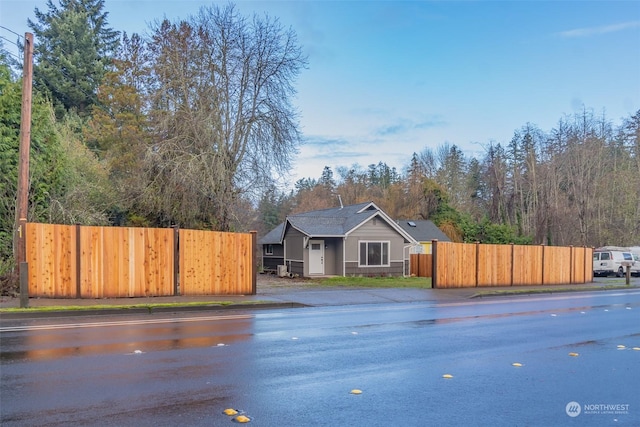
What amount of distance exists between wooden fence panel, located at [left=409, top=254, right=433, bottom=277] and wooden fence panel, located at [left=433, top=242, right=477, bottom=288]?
37.5 feet

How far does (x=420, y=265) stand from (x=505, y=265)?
11.1 meters

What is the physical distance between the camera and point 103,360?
7809mm

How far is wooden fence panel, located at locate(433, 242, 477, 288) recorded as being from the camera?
22.7 meters

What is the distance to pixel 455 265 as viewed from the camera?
76.0 ft

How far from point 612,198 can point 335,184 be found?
38122 millimetres

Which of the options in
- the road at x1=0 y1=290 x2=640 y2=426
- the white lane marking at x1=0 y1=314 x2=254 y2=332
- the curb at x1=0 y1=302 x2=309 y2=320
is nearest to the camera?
the road at x1=0 y1=290 x2=640 y2=426

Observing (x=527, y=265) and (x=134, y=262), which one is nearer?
(x=134, y=262)

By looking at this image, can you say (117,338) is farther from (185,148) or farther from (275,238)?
(275,238)

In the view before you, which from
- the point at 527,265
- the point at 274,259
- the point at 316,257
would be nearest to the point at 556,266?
the point at 527,265

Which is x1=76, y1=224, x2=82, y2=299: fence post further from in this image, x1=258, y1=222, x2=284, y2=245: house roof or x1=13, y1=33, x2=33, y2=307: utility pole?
x1=258, y1=222, x2=284, y2=245: house roof

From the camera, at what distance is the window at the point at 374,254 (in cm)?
3394

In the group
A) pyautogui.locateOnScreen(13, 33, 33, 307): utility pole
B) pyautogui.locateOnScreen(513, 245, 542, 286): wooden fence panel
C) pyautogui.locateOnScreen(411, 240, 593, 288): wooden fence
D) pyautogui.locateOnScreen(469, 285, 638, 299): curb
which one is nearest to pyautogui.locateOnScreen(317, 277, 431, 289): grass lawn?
pyautogui.locateOnScreen(411, 240, 593, 288): wooden fence

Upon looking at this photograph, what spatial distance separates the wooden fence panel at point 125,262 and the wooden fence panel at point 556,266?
19754 millimetres

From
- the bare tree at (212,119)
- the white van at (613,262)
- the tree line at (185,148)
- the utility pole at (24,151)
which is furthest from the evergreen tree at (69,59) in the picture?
the white van at (613,262)
